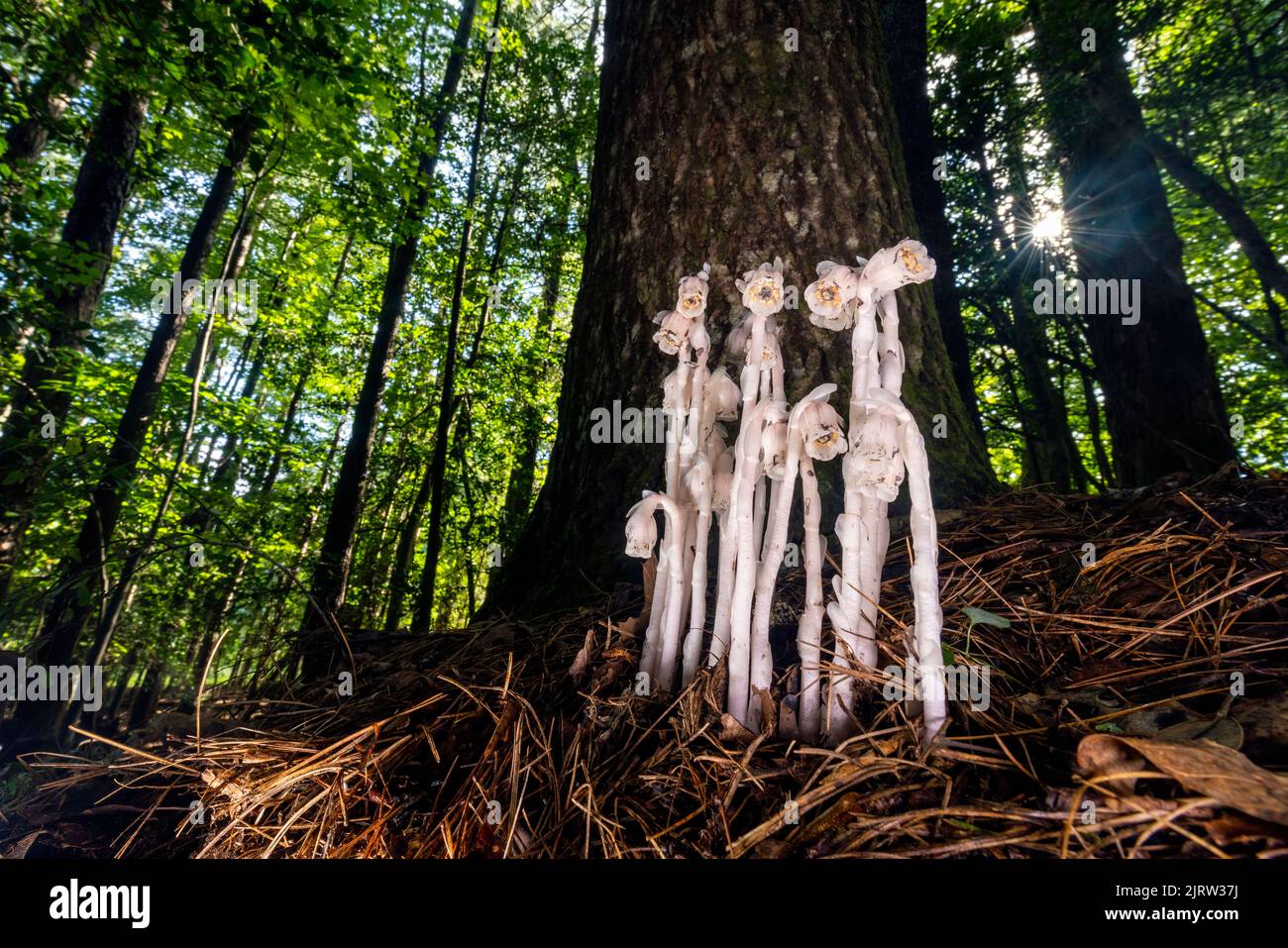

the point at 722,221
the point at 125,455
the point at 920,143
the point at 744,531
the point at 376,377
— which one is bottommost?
the point at 744,531

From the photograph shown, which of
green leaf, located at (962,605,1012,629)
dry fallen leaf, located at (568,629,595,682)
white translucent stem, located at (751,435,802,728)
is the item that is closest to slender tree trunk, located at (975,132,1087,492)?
green leaf, located at (962,605,1012,629)

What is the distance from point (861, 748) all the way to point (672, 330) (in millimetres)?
1024

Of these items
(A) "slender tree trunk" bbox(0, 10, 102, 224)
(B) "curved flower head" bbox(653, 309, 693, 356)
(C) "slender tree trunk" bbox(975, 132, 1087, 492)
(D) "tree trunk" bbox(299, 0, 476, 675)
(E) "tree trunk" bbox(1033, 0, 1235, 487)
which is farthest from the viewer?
(C) "slender tree trunk" bbox(975, 132, 1087, 492)

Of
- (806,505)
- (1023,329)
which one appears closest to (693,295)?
(806,505)

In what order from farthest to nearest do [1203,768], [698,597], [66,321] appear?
[66,321]
[698,597]
[1203,768]

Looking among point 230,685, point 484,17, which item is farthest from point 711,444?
point 484,17

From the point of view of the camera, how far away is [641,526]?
1.31m

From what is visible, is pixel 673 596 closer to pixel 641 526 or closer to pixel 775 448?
pixel 641 526

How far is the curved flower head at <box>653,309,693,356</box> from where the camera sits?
4.46ft

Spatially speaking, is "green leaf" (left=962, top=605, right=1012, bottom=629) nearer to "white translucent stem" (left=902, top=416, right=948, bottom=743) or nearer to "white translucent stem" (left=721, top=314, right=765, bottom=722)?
"white translucent stem" (left=902, top=416, right=948, bottom=743)

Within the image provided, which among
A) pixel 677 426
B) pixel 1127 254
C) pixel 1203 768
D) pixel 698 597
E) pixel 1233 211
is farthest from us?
pixel 1233 211

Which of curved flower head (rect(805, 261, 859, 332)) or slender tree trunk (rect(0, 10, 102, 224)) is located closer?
curved flower head (rect(805, 261, 859, 332))

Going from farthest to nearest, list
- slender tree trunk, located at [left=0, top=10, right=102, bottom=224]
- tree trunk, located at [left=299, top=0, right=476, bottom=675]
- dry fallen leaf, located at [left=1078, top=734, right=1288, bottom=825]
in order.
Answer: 1. tree trunk, located at [left=299, top=0, right=476, bottom=675]
2. slender tree trunk, located at [left=0, top=10, right=102, bottom=224]
3. dry fallen leaf, located at [left=1078, top=734, right=1288, bottom=825]

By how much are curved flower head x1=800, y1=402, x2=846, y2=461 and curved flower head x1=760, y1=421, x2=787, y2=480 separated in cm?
5
